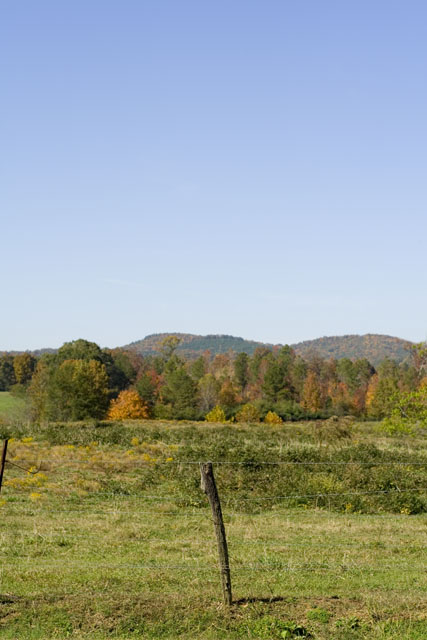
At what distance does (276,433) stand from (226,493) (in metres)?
31.3

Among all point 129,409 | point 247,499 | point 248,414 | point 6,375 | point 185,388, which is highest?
point 6,375

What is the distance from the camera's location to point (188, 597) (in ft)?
32.5

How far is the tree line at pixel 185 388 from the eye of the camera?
74.4m

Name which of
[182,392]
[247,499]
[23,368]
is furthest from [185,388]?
[247,499]

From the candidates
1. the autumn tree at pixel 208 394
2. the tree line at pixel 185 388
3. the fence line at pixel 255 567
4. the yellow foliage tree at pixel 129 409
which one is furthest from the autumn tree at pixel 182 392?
the fence line at pixel 255 567

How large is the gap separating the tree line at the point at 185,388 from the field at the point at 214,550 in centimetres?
1131

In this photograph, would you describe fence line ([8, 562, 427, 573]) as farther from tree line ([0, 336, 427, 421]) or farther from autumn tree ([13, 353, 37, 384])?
autumn tree ([13, 353, 37, 384])

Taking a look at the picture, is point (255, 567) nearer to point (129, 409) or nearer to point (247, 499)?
point (247, 499)

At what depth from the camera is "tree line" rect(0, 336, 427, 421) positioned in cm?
7438

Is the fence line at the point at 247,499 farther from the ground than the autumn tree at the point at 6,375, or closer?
closer

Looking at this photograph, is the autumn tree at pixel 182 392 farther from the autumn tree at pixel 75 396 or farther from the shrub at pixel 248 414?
the autumn tree at pixel 75 396

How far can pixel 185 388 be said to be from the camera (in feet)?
308

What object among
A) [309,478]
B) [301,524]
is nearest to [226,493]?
[309,478]

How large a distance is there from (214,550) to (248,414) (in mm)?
76144
